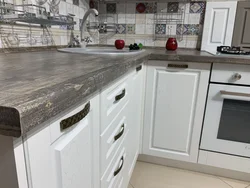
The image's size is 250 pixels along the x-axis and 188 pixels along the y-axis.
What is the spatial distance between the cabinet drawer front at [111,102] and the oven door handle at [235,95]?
71 centimetres

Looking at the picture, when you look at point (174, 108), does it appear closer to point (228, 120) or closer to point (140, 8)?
point (228, 120)

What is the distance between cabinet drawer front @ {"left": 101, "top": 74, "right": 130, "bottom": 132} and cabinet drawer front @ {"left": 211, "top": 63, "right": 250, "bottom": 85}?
2.20 ft

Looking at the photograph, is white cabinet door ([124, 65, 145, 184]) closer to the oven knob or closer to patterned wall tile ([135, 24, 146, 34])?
the oven knob

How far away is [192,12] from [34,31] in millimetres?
1347

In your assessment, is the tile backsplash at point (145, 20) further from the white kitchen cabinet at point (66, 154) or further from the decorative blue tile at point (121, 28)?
the white kitchen cabinet at point (66, 154)

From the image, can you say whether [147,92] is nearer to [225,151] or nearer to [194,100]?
[194,100]

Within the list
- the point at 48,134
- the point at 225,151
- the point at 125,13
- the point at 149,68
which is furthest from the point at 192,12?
the point at 48,134

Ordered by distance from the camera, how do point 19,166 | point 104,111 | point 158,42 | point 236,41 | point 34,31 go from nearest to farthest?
point 19,166, point 104,111, point 34,31, point 236,41, point 158,42

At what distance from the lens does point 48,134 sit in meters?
0.35

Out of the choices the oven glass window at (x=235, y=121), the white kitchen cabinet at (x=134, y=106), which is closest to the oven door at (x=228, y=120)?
the oven glass window at (x=235, y=121)

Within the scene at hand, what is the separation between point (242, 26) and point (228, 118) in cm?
85

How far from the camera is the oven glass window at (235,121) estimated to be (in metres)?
1.24

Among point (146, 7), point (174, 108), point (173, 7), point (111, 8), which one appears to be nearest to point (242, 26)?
point (173, 7)

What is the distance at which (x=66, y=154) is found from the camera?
42 centimetres
